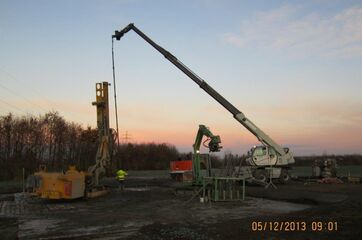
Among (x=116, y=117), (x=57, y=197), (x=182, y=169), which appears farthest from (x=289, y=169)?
(x=57, y=197)

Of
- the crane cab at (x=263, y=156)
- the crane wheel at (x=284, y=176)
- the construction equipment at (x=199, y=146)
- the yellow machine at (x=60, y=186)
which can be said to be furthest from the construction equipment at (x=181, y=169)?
the yellow machine at (x=60, y=186)

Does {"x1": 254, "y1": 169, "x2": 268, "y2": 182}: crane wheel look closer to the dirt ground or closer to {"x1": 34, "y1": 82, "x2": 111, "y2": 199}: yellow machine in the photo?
the dirt ground

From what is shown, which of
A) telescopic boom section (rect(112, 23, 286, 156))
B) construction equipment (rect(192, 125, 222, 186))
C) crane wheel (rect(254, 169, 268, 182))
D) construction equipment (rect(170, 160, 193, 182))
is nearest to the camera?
construction equipment (rect(192, 125, 222, 186))

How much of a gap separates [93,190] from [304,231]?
14683mm

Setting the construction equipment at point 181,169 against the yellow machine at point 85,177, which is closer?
the yellow machine at point 85,177

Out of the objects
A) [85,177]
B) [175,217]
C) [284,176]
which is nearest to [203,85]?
[284,176]

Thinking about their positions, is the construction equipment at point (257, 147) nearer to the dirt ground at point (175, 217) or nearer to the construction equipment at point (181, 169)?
the construction equipment at point (181, 169)

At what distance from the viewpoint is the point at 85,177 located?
875 inches

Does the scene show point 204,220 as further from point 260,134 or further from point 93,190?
point 260,134

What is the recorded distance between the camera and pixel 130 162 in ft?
264

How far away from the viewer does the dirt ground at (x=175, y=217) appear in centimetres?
1127

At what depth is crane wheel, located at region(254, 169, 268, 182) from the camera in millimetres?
30531

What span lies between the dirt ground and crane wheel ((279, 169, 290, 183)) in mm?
7804

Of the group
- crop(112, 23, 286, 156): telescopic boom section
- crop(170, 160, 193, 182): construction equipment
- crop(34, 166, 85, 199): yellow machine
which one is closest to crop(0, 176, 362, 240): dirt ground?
crop(34, 166, 85, 199): yellow machine
